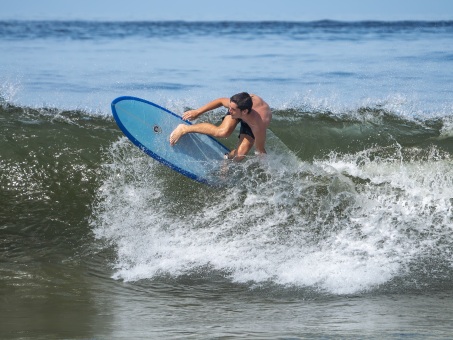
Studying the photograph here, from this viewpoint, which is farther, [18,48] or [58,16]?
[58,16]

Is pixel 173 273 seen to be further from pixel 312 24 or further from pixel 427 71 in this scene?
pixel 312 24

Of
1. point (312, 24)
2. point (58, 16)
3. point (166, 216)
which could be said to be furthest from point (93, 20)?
point (166, 216)

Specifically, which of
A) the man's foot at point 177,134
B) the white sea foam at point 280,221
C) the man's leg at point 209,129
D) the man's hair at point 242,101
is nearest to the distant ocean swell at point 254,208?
the white sea foam at point 280,221

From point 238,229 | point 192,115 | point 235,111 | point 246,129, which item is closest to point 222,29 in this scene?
point 192,115

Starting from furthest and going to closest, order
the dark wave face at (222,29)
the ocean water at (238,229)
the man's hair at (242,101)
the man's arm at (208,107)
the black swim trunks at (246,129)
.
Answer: the dark wave face at (222,29), the man's arm at (208,107), the black swim trunks at (246,129), the man's hair at (242,101), the ocean water at (238,229)

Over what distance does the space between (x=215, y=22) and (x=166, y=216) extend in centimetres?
2680

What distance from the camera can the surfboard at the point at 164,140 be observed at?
25.8 ft

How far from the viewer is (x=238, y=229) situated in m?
7.48

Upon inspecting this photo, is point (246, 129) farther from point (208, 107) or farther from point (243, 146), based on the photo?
point (208, 107)

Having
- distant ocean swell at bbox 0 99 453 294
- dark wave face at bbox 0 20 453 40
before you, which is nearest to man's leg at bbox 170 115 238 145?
distant ocean swell at bbox 0 99 453 294

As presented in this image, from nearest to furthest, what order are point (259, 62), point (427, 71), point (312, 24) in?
point (427, 71) → point (259, 62) → point (312, 24)

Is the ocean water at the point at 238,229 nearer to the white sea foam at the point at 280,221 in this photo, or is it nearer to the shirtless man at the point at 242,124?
the white sea foam at the point at 280,221

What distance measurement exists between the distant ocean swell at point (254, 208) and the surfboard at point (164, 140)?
0.31 meters

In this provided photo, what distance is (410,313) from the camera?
Result: 17.8ft
